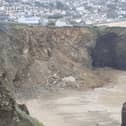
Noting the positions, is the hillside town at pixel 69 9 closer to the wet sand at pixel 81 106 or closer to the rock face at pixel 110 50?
the rock face at pixel 110 50

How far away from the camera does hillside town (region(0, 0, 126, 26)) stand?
95875mm

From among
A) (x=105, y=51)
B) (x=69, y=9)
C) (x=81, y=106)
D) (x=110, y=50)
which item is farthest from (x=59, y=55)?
(x=69, y=9)

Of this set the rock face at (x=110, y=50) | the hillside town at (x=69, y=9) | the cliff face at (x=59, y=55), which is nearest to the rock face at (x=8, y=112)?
the cliff face at (x=59, y=55)

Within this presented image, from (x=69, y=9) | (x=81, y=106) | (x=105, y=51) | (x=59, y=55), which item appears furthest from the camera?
(x=69, y=9)

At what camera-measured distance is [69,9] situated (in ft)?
365

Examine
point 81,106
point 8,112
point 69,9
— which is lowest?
point 81,106

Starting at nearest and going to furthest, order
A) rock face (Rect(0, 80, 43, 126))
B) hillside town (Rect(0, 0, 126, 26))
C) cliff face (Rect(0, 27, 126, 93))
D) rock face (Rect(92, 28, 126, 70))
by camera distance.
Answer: rock face (Rect(0, 80, 43, 126)), cliff face (Rect(0, 27, 126, 93)), rock face (Rect(92, 28, 126, 70)), hillside town (Rect(0, 0, 126, 26))

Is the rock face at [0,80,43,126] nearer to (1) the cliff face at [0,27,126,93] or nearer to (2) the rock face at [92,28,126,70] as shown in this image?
(1) the cliff face at [0,27,126,93]

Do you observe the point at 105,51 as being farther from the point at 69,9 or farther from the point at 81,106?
the point at 69,9

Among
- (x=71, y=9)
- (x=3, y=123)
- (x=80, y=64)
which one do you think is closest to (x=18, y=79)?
(x=80, y=64)

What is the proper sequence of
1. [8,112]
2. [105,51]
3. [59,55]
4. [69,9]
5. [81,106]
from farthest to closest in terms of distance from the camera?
[69,9] < [105,51] < [59,55] < [81,106] < [8,112]

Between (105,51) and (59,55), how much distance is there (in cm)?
859

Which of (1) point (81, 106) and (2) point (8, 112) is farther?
(1) point (81, 106)

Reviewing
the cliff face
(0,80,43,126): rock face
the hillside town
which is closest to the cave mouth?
the cliff face
